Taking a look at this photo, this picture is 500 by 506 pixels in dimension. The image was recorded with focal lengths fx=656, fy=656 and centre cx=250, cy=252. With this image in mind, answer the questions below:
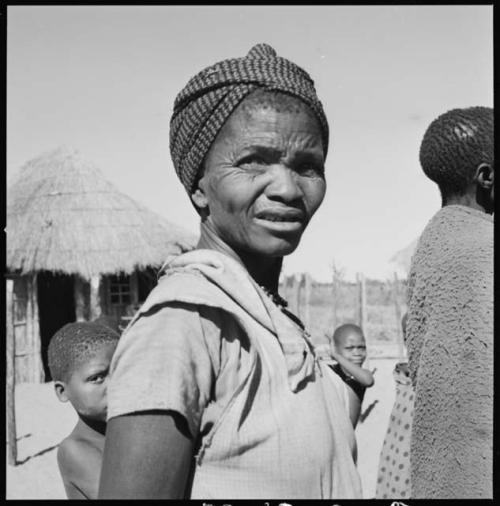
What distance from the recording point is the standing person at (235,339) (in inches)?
40.9

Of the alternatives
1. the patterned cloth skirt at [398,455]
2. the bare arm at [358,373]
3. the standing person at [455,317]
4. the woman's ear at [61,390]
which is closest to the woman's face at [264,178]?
the standing person at [455,317]

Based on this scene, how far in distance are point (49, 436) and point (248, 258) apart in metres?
8.19

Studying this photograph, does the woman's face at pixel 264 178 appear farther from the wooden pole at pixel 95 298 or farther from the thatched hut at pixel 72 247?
the wooden pole at pixel 95 298

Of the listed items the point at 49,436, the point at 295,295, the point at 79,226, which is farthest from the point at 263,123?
the point at 295,295

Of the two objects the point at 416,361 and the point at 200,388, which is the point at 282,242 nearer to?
the point at 200,388

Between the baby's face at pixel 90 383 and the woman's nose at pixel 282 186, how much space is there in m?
1.65

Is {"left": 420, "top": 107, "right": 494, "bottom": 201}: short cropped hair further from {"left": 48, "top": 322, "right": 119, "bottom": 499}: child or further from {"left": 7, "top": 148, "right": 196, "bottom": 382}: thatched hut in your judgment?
{"left": 7, "top": 148, "right": 196, "bottom": 382}: thatched hut

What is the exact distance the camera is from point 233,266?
1.29 meters

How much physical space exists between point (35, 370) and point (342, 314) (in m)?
14.9

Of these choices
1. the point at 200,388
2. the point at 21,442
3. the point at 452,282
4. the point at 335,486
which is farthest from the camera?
the point at 21,442

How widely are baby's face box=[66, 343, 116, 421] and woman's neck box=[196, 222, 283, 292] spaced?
1.46 meters

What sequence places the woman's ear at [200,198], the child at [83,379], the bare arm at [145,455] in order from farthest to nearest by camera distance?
the child at [83,379] < the woman's ear at [200,198] < the bare arm at [145,455]
